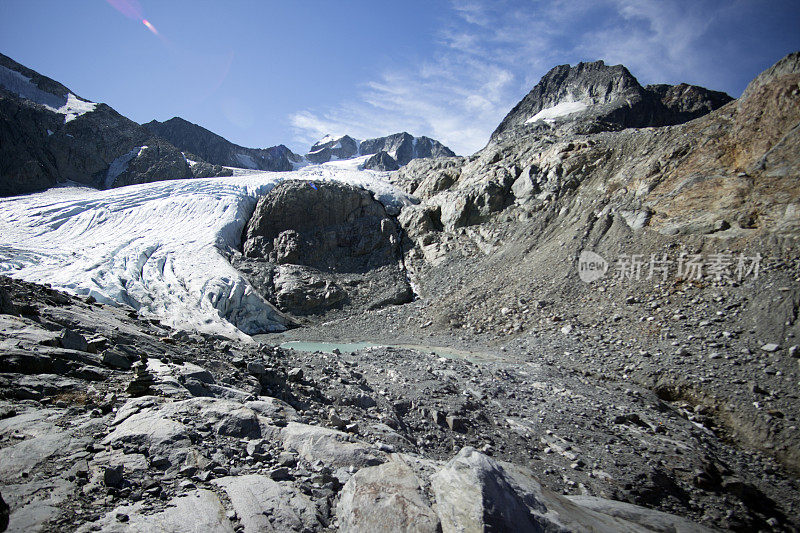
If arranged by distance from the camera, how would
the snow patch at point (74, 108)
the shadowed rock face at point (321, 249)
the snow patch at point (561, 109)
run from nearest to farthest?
the shadowed rock face at point (321, 249), the snow patch at point (74, 108), the snow patch at point (561, 109)

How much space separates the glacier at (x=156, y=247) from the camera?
20734mm

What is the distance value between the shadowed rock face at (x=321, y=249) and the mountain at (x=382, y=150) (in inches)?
2183

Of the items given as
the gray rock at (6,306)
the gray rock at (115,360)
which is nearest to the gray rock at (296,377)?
the gray rock at (115,360)

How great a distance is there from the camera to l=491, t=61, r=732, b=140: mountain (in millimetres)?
43125

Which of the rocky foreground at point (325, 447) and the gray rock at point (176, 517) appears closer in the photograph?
the gray rock at point (176, 517)

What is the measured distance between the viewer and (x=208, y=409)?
4.93m

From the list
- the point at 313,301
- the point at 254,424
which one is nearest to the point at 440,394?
the point at 254,424

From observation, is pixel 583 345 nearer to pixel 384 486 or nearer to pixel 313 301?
pixel 384 486

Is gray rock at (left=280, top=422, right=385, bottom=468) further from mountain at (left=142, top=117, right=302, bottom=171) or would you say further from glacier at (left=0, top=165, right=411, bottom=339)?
mountain at (left=142, top=117, right=302, bottom=171)

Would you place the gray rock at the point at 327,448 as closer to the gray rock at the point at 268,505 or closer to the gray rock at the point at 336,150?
the gray rock at the point at 268,505

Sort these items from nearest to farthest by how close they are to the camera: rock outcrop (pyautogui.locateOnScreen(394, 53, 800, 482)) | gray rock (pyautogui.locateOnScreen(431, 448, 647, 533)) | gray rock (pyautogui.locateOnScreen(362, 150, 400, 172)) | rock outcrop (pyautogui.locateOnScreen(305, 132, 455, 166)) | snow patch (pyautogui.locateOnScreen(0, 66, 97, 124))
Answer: gray rock (pyautogui.locateOnScreen(431, 448, 647, 533)) < rock outcrop (pyautogui.locateOnScreen(394, 53, 800, 482)) < snow patch (pyautogui.locateOnScreen(0, 66, 97, 124)) < gray rock (pyautogui.locateOnScreen(362, 150, 400, 172)) < rock outcrop (pyautogui.locateOnScreen(305, 132, 455, 166))

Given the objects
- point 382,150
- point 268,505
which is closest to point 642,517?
point 268,505

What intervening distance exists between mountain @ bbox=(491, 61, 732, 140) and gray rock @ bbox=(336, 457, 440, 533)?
3729 cm

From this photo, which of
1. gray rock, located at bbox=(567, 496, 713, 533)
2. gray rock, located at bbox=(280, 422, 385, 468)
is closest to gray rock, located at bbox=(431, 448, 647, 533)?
gray rock, located at bbox=(567, 496, 713, 533)
